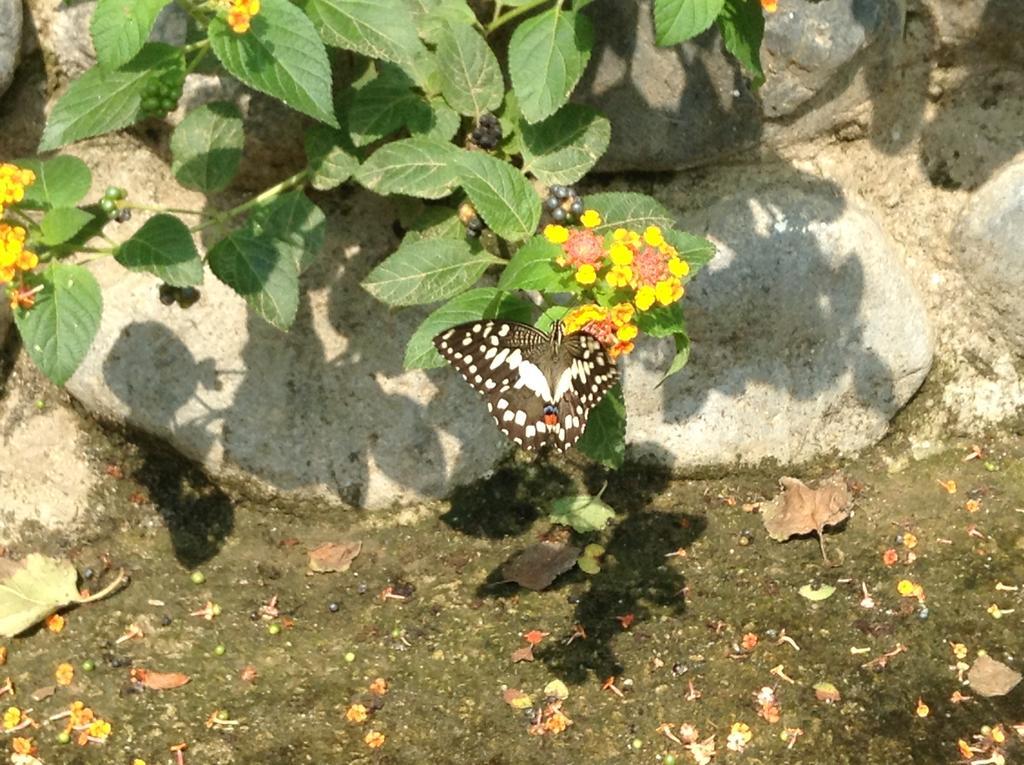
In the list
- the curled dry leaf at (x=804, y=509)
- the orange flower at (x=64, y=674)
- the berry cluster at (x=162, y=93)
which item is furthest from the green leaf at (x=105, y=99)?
the curled dry leaf at (x=804, y=509)

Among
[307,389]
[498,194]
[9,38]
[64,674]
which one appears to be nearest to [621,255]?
[498,194]

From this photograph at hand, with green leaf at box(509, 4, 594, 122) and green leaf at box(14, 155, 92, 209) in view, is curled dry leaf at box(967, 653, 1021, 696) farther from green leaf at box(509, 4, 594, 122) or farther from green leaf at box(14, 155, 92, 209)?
green leaf at box(14, 155, 92, 209)

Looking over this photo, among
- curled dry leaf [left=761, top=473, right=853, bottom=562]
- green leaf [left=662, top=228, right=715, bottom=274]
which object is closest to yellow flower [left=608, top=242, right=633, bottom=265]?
green leaf [left=662, top=228, right=715, bottom=274]

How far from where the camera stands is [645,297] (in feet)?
7.14

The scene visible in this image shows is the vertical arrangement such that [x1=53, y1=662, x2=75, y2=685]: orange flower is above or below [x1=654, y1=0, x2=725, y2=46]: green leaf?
below

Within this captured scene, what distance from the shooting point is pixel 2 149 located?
3.12 meters

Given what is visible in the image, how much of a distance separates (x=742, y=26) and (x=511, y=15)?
0.59 m

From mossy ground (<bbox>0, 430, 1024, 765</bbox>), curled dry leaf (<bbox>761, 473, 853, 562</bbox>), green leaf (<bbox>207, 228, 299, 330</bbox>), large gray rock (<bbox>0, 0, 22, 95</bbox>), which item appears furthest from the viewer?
curled dry leaf (<bbox>761, 473, 853, 562</bbox>)

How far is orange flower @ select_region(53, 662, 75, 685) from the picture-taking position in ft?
8.89

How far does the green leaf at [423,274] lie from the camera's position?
8.84 feet

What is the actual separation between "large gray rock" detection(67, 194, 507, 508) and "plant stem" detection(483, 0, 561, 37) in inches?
23.1

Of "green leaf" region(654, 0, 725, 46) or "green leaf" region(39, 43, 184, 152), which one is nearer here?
"green leaf" region(654, 0, 725, 46)

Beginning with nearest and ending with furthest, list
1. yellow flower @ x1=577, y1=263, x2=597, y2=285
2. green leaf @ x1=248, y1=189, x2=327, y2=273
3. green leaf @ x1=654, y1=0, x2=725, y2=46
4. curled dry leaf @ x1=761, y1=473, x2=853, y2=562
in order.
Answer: yellow flower @ x1=577, y1=263, x2=597, y2=285 → green leaf @ x1=654, y1=0, x2=725, y2=46 → green leaf @ x1=248, y1=189, x2=327, y2=273 → curled dry leaf @ x1=761, y1=473, x2=853, y2=562

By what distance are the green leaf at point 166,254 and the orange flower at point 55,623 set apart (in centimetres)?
94
